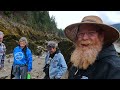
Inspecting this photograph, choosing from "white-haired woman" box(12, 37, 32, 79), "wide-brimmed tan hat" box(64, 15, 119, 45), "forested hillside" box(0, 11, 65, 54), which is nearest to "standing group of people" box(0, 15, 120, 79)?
"wide-brimmed tan hat" box(64, 15, 119, 45)

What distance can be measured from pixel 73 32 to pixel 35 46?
3533mm

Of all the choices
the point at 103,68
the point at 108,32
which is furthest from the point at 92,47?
the point at 103,68

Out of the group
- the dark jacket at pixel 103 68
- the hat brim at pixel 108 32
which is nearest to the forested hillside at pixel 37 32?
the hat brim at pixel 108 32

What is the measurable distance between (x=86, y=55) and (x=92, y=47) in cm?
6

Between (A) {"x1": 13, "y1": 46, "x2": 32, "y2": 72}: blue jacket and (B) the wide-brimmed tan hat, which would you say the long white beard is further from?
(A) {"x1": 13, "y1": 46, "x2": 32, "y2": 72}: blue jacket

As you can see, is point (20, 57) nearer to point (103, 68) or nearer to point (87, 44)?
point (87, 44)

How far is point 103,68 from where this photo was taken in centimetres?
159

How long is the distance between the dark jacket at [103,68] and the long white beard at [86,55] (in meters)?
0.04

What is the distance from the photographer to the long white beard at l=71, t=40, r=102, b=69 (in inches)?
69.3

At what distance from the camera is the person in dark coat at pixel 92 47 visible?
167 cm
